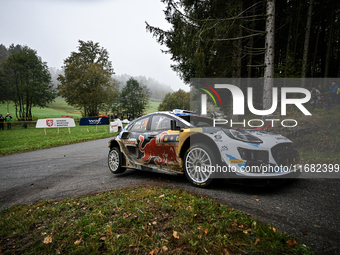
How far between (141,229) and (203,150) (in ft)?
6.31

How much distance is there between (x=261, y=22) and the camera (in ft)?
51.5

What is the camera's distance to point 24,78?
3672cm

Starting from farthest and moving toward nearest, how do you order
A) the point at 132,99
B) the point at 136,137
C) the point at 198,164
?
the point at 132,99
the point at 136,137
the point at 198,164

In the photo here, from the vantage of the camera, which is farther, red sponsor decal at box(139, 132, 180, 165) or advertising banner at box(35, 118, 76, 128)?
advertising banner at box(35, 118, 76, 128)

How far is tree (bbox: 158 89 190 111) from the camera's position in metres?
78.8

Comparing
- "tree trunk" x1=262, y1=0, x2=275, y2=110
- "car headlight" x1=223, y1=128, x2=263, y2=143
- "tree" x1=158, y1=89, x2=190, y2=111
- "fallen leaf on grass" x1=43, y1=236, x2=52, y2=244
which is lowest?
"fallen leaf on grass" x1=43, y1=236, x2=52, y2=244

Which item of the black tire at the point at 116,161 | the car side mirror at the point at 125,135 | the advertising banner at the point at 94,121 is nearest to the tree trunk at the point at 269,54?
the car side mirror at the point at 125,135

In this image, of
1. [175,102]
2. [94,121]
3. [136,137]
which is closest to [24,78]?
[94,121]

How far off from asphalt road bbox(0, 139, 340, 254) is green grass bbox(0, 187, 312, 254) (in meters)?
0.37

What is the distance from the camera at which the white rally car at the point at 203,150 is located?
3430 mm

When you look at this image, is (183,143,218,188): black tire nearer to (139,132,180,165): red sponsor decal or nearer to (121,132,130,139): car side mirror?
(139,132,180,165): red sponsor decal

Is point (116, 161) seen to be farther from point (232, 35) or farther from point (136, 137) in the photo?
point (232, 35)

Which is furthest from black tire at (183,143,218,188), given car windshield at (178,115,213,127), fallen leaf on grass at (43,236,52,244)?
fallen leaf on grass at (43,236,52,244)

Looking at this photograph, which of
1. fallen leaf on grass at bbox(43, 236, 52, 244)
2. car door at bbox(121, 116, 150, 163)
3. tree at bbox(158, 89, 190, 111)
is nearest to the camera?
fallen leaf on grass at bbox(43, 236, 52, 244)
